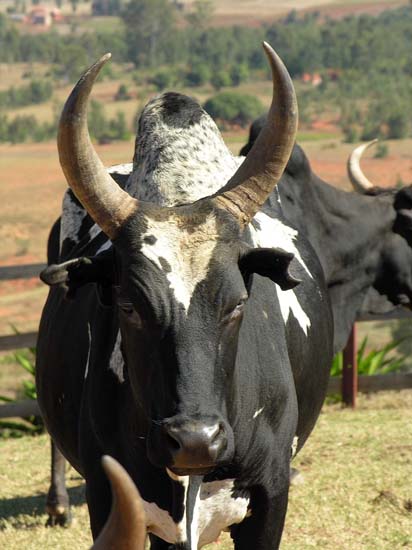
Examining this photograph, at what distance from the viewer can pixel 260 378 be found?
15.3 feet

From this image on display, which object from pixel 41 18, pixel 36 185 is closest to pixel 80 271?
pixel 36 185

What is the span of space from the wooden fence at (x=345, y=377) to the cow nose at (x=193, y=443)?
677 cm

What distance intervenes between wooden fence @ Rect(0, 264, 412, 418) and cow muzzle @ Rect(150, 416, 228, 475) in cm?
674

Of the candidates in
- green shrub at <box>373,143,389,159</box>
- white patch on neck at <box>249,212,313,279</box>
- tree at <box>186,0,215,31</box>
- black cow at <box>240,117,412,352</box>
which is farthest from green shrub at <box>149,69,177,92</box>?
white patch on neck at <box>249,212,313,279</box>

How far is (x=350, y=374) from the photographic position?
36.2ft

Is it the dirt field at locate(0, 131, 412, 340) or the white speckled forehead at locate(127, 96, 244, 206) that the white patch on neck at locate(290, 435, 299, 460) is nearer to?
the white speckled forehead at locate(127, 96, 244, 206)

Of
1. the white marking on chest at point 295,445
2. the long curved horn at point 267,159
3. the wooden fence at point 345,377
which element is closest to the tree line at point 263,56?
the wooden fence at point 345,377

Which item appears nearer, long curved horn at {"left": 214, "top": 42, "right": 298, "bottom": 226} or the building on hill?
long curved horn at {"left": 214, "top": 42, "right": 298, "bottom": 226}

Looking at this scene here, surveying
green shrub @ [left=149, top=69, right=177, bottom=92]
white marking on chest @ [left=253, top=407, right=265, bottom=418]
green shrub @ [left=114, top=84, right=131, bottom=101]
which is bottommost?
green shrub @ [left=114, top=84, right=131, bottom=101]

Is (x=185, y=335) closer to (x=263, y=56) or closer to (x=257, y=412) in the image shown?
(x=257, y=412)

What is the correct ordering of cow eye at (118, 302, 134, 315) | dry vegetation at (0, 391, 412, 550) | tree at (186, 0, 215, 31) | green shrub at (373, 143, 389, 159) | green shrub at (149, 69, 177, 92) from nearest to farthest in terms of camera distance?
cow eye at (118, 302, 134, 315) → dry vegetation at (0, 391, 412, 550) → green shrub at (373, 143, 389, 159) → green shrub at (149, 69, 177, 92) → tree at (186, 0, 215, 31)

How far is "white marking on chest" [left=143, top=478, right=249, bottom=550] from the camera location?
4477 millimetres

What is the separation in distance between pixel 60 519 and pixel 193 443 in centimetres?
446

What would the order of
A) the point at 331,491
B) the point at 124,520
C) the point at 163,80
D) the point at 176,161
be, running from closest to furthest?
1. the point at 124,520
2. the point at 176,161
3. the point at 331,491
4. the point at 163,80
